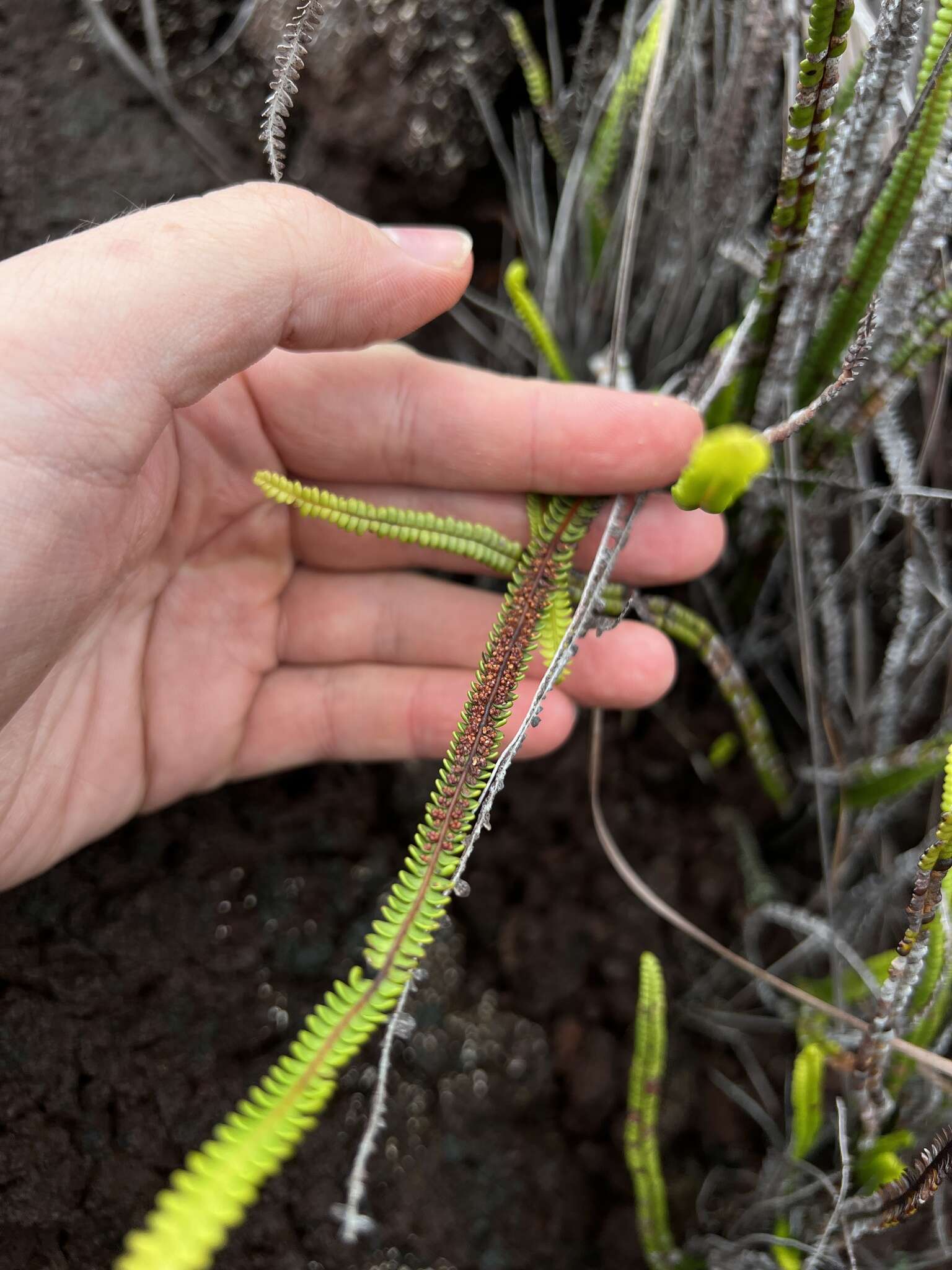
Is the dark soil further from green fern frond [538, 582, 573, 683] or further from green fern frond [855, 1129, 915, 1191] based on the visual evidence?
green fern frond [538, 582, 573, 683]

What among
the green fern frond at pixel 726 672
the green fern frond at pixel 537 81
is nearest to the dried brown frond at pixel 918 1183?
the green fern frond at pixel 726 672

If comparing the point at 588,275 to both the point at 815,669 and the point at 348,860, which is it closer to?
the point at 815,669

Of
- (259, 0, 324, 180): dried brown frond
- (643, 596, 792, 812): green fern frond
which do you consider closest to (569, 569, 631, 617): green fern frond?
(643, 596, 792, 812): green fern frond

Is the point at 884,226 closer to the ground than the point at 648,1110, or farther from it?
farther from it

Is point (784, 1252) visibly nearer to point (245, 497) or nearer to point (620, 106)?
point (245, 497)

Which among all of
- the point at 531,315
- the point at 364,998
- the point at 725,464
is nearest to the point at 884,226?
the point at 531,315
